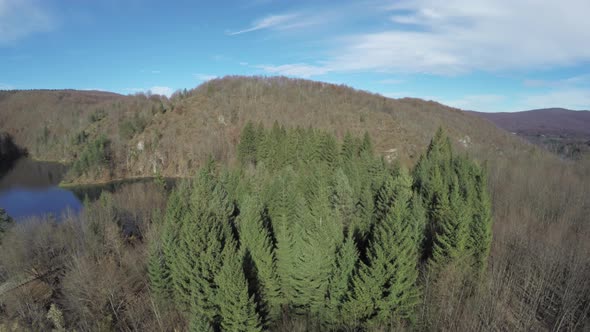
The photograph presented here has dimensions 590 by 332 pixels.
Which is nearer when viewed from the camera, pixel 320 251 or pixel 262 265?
pixel 320 251

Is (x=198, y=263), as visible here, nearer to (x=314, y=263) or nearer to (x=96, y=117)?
(x=314, y=263)

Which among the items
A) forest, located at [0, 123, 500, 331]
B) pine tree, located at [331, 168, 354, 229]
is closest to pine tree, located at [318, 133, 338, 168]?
forest, located at [0, 123, 500, 331]

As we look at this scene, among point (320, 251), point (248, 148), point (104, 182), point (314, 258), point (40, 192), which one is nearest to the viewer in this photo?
point (314, 258)

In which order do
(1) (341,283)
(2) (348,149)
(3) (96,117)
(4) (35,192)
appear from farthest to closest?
1. (3) (96,117)
2. (4) (35,192)
3. (2) (348,149)
4. (1) (341,283)

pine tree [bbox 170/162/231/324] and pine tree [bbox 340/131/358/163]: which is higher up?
pine tree [bbox 340/131/358/163]

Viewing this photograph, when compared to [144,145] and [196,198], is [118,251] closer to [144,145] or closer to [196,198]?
[196,198]

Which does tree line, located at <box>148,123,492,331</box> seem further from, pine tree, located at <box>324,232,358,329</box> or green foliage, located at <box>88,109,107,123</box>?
green foliage, located at <box>88,109,107,123</box>

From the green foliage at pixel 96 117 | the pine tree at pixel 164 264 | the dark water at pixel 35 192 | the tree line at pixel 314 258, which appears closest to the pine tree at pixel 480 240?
the tree line at pixel 314 258

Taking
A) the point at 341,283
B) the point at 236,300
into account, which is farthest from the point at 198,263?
the point at 341,283
